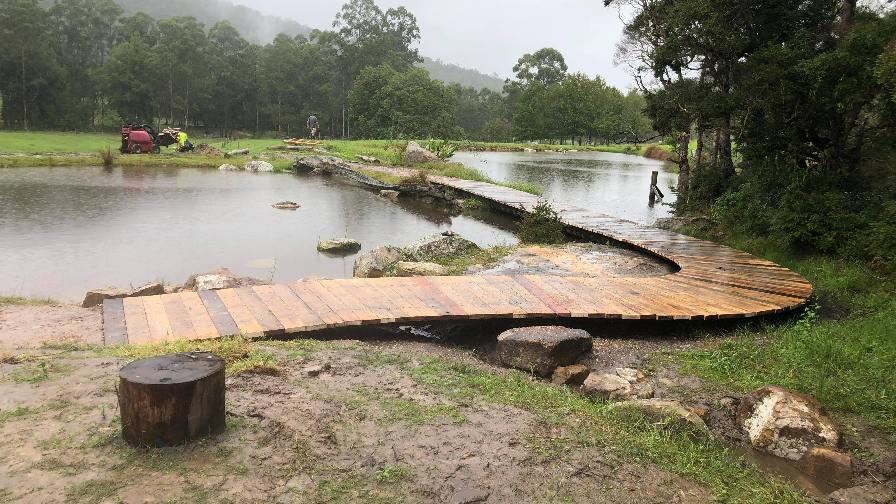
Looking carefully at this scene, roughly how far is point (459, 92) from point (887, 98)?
7135 centimetres

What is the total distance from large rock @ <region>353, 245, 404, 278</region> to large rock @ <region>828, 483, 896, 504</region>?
23.9ft

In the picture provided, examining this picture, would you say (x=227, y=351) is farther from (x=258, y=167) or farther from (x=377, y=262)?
(x=258, y=167)

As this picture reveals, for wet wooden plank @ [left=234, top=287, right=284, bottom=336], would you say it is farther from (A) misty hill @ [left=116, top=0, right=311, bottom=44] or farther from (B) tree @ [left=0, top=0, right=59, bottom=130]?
(A) misty hill @ [left=116, top=0, right=311, bottom=44]

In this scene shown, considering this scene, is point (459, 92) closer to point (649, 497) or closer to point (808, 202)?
point (808, 202)

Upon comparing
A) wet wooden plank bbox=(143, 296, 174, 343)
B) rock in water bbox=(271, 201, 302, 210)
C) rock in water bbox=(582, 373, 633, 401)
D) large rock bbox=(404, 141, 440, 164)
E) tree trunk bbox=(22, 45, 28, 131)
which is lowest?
rock in water bbox=(582, 373, 633, 401)

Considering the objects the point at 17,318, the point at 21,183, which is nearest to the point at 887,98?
the point at 17,318

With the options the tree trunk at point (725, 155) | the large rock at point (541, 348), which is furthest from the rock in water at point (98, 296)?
the tree trunk at point (725, 155)

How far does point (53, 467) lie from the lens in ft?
11.3

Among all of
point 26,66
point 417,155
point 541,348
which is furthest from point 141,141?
point 541,348

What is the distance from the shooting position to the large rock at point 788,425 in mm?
4715

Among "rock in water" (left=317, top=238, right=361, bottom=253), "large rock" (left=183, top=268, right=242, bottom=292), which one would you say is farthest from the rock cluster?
"large rock" (left=183, top=268, right=242, bottom=292)

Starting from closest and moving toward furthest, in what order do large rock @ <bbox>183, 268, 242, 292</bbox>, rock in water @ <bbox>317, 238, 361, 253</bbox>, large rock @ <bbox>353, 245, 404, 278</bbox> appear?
large rock @ <bbox>183, 268, 242, 292</bbox>
large rock @ <bbox>353, 245, 404, 278</bbox>
rock in water @ <bbox>317, 238, 361, 253</bbox>

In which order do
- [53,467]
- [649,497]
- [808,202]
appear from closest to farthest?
[53,467] → [649,497] → [808,202]

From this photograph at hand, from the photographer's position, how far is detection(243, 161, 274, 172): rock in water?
2805 centimetres
